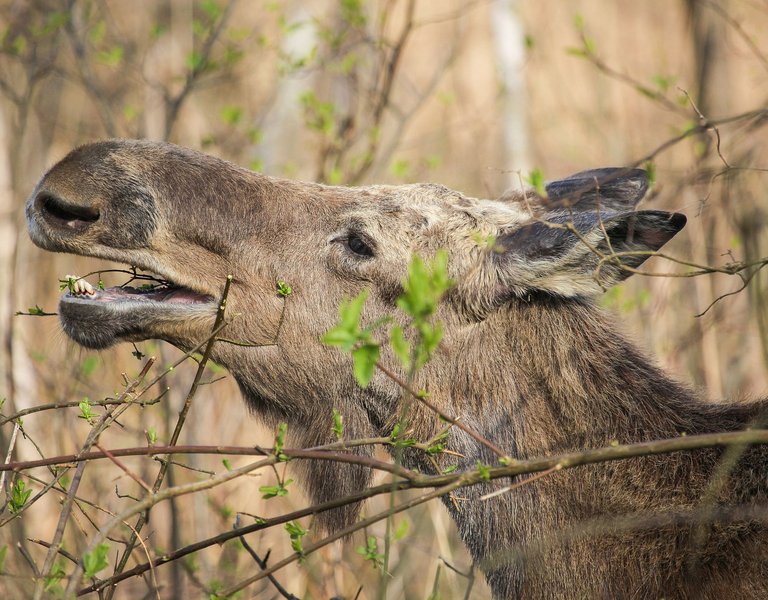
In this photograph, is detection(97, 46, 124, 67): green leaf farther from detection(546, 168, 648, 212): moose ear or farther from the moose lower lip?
detection(546, 168, 648, 212): moose ear

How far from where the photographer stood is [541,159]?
12797 millimetres

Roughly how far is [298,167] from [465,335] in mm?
5282

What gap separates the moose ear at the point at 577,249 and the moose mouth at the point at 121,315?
4.56 feet

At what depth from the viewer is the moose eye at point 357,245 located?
432 cm

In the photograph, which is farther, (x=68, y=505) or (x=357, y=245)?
(x=357, y=245)

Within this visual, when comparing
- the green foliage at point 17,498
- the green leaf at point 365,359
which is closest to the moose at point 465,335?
the green foliage at point 17,498

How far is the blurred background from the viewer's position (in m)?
5.50

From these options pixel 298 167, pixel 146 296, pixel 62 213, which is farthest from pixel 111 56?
pixel 146 296

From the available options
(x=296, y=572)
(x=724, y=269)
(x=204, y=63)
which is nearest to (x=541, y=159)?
(x=204, y=63)

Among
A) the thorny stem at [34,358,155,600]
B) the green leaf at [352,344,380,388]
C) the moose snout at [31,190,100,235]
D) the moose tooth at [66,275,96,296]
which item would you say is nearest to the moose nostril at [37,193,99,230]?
the moose snout at [31,190,100,235]

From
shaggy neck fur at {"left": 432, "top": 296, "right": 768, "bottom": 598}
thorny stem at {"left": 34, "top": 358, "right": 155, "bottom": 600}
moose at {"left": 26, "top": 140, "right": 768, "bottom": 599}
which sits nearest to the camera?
thorny stem at {"left": 34, "top": 358, "right": 155, "bottom": 600}

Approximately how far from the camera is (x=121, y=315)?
3896 millimetres

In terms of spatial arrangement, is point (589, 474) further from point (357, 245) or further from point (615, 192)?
point (615, 192)

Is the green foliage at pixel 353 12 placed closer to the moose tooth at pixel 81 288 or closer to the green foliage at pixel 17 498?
the moose tooth at pixel 81 288
